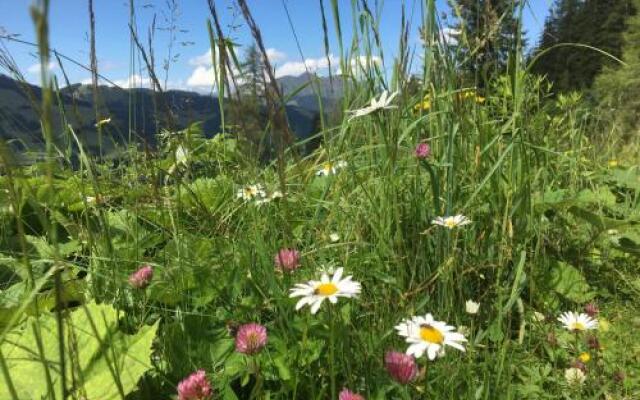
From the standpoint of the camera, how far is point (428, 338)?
747mm

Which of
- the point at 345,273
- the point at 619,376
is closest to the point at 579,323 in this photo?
the point at 619,376

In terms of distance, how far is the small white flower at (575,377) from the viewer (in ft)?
3.29

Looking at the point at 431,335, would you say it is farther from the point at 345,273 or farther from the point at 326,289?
the point at 345,273

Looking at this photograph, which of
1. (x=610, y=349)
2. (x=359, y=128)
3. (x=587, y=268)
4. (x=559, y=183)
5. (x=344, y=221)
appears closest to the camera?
(x=610, y=349)

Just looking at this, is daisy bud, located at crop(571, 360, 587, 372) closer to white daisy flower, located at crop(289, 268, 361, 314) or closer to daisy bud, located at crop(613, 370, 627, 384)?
daisy bud, located at crop(613, 370, 627, 384)

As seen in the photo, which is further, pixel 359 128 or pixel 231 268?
pixel 359 128

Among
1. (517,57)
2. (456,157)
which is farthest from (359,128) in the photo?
(517,57)

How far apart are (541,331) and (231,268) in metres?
0.73

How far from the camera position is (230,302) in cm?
101

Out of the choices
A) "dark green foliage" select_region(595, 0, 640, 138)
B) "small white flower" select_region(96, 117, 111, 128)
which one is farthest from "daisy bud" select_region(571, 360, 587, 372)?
"dark green foliage" select_region(595, 0, 640, 138)

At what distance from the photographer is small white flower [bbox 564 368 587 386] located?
100cm

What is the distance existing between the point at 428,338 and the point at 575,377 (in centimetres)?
44

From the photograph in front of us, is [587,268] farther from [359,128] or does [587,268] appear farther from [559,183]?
[359,128]

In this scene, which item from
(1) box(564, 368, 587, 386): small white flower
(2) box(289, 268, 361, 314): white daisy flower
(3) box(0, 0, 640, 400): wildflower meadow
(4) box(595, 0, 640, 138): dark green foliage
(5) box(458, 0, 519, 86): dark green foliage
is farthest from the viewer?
(4) box(595, 0, 640, 138): dark green foliage
